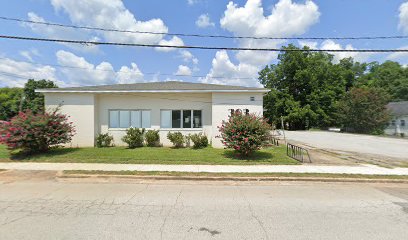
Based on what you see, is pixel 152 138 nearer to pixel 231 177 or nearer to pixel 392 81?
pixel 231 177

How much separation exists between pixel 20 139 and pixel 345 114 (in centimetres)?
4027

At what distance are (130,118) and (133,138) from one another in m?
1.88

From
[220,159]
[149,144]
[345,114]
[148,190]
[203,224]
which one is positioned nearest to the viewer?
[203,224]

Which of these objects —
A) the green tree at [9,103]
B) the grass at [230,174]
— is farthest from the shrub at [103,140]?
the green tree at [9,103]

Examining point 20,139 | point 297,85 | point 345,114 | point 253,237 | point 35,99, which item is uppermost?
point 297,85

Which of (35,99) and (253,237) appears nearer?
(253,237)

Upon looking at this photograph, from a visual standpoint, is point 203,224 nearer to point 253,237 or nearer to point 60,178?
point 253,237

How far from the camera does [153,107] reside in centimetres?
1354

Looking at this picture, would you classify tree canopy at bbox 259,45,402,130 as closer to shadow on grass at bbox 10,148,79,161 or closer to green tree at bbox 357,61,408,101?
green tree at bbox 357,61,408,101

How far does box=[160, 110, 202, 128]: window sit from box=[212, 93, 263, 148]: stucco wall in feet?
4.33

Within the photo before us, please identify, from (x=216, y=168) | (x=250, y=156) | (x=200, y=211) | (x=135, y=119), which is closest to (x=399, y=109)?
(x=250, y=156)

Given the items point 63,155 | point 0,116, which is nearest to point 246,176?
point 63,155

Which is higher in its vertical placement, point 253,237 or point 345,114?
point 345,114

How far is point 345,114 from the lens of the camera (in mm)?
33156
